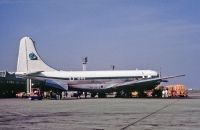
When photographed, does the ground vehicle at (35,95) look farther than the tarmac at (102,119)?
Yes

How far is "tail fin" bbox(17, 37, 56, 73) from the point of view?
2692 inches

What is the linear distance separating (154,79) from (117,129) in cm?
4675

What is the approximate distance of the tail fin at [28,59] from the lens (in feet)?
224

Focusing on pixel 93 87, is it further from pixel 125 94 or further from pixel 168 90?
pixel 168 90

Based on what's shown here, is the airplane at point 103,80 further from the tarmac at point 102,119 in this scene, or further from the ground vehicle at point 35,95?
the tarmac at point 102,119

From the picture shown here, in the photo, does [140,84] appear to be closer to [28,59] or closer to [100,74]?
[100,74]

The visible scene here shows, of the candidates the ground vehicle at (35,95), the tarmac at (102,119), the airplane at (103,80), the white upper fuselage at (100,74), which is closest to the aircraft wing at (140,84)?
the airplane at (103,80)

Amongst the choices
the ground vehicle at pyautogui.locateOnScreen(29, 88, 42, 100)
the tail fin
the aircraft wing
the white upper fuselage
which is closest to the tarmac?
the ground vehicle at pyautogui.locateOnScreen(29, 88, 42, 100)

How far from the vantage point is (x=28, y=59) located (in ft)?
225

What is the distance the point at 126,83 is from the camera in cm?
6100

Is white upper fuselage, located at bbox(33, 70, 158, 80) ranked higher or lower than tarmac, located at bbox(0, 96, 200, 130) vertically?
higher

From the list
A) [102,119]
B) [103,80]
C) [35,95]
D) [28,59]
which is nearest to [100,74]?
[103,80]

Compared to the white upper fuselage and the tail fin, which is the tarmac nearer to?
the white upper fuselage

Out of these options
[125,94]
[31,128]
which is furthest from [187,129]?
[125,94]
